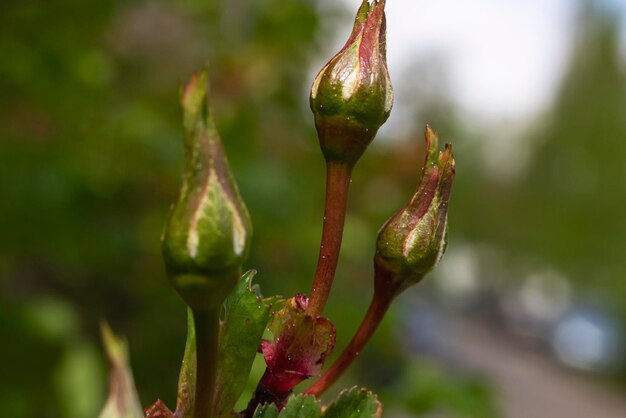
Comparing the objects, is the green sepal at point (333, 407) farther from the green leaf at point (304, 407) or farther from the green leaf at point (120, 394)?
the green leaf at point (120, 394)

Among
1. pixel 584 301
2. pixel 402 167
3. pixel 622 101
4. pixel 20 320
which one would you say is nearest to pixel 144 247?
pixel 20 320

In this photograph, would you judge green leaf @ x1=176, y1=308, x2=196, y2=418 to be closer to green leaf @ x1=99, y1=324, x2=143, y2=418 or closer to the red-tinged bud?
the red-tinged bud

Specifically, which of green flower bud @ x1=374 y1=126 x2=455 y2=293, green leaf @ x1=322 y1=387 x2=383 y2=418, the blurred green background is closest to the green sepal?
green leaf @ x1=322 y1=387 x2=383 y2=418

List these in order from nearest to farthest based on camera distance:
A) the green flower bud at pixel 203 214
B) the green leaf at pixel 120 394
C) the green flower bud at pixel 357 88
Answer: the green flower bud at pixel 203 214, the green flower bud at pixel 357 88, the green leaf at pixel 120 394

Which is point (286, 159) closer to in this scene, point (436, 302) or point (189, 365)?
point (189, 365)

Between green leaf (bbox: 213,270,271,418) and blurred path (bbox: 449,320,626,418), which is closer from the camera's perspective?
green leaf (bbox: 213,270,271,418)

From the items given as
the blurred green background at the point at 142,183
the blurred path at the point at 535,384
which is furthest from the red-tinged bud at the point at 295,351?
the blurred path at the point at 535,384
